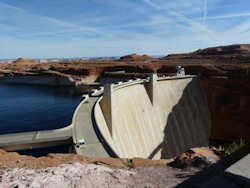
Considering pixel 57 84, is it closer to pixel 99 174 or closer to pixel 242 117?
pixel 242 117

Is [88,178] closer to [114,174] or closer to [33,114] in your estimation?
[114,174]

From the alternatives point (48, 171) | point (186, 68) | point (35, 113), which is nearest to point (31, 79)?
point (35, 113)

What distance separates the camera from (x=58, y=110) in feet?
128

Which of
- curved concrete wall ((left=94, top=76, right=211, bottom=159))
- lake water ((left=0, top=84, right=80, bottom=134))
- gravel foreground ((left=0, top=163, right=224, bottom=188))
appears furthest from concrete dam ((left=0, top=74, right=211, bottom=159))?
lake water ((left=0, top=84, right=80, bottom=134))

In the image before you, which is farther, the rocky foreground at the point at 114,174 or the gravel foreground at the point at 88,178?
the rocky foreground at the point at 114,174

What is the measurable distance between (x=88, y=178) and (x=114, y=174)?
30.2 inches

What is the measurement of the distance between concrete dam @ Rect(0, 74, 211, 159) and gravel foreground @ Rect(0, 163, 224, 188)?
7.24 m

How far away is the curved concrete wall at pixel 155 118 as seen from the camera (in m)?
19.6

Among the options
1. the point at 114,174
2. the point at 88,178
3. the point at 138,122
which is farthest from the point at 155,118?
the point at 88,178

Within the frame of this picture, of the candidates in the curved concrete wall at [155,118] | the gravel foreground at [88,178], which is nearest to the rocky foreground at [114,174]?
the gravel foreground at [88,178]

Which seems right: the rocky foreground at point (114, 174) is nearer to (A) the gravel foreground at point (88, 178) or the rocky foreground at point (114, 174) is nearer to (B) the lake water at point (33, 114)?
(A) the gravel foreground at point (88, 178)

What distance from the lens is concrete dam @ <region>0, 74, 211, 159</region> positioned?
14.2 metres

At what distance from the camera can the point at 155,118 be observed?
91.8ft

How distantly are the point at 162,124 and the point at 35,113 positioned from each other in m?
25.0
